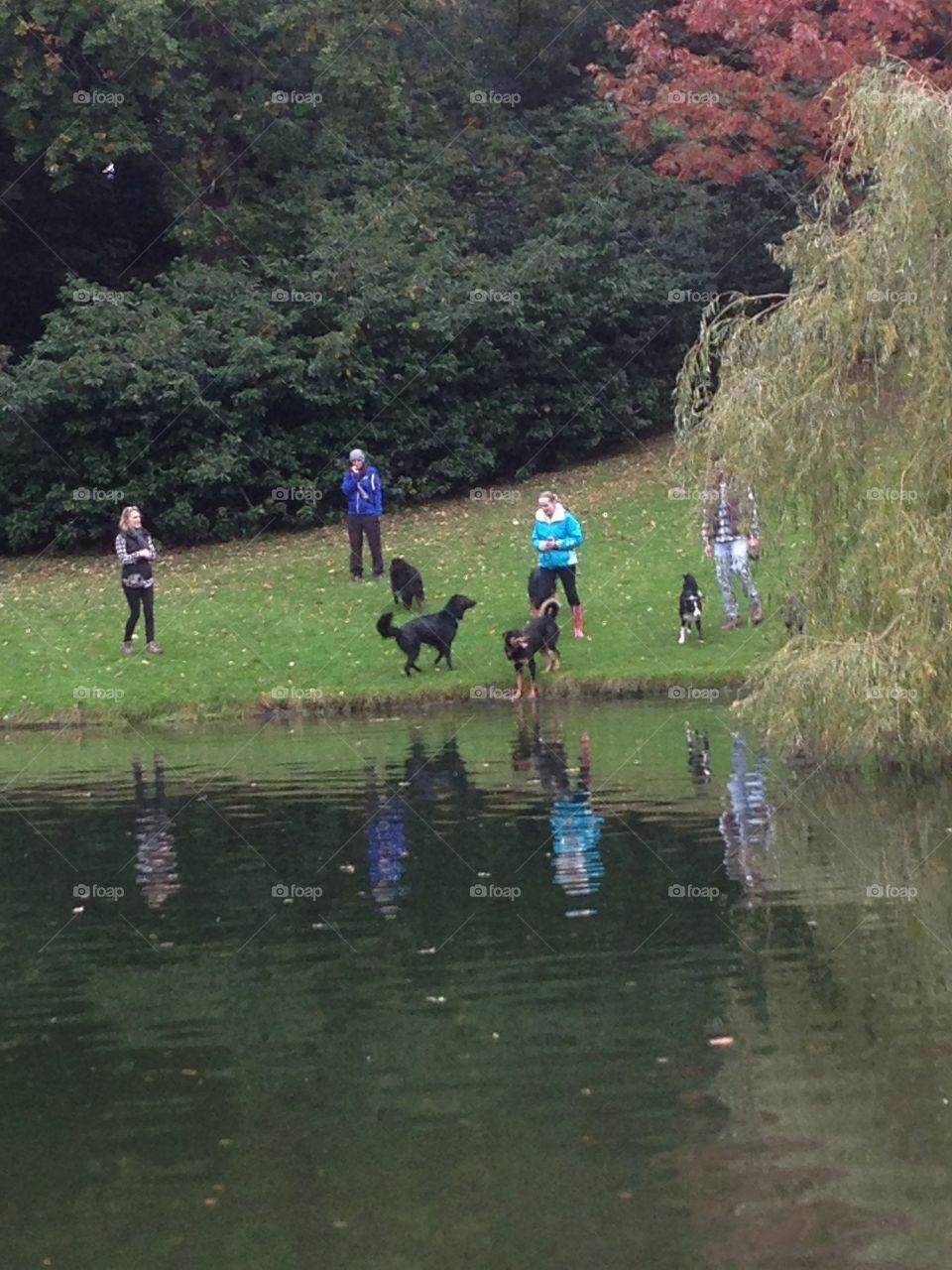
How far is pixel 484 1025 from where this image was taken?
32.7 feet

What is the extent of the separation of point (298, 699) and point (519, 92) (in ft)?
78.7

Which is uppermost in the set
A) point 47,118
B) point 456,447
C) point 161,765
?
point 47,118

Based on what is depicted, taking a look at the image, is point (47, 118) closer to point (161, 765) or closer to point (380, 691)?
point (380, 691)

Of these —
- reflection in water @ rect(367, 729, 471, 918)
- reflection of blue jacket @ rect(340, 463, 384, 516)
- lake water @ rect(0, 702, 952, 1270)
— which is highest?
reflection of blue jacket @ rect(340, 463, 384, 516)

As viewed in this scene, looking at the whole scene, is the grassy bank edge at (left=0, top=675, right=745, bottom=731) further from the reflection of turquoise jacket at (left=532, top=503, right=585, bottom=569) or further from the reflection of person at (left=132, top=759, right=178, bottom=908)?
the reflection of person at (left=132, top=759, right=178, bottom=908)

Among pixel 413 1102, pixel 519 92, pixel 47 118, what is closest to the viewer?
pixel 413 1102

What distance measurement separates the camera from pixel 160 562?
33.8m

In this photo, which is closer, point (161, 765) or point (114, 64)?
point (161, 765)

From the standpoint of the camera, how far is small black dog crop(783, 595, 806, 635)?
16453mm

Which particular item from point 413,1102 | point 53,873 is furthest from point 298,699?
point 413,1102

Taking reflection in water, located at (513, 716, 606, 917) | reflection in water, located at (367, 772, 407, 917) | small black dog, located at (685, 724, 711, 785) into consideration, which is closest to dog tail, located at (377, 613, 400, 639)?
reflection in water, located at (513, 716, 606, 917)

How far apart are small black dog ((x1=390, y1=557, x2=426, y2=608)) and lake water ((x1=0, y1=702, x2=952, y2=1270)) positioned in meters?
9.10

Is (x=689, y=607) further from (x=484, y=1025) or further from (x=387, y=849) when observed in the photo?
(x=484, y=1025)

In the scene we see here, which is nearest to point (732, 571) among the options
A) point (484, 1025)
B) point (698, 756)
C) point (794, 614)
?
point (698, 756)
